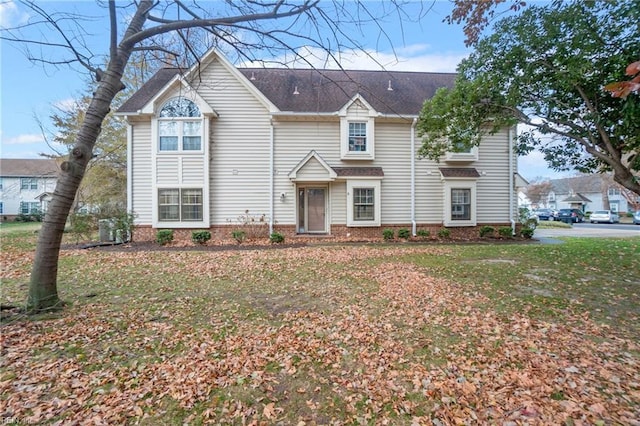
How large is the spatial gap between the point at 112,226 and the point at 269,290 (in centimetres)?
1040

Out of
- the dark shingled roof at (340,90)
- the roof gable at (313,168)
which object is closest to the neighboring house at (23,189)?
the dark shingled roof at (340,90)

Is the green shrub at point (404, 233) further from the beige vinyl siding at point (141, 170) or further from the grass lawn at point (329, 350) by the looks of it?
the beige vinyl siding at point (141, 170)

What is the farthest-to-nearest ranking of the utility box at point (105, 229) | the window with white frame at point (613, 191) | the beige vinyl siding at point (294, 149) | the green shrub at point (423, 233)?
the window with white frame at point (613, 191)
the green shrub at point (423, 233)
the beige vinyl siding at point (294, 149)
the utility box at point (105, 229)

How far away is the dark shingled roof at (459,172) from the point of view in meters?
14.7

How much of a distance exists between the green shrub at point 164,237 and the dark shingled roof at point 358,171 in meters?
8.04

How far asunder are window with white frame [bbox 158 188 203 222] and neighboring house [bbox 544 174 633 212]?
53.3 meters

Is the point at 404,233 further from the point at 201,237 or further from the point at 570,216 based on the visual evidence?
the point at 570,216

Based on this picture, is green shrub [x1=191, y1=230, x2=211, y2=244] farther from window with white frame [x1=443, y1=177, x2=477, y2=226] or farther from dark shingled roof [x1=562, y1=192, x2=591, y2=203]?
dark shingled roof [x1=562, y1=192, x2=591, y2=203]

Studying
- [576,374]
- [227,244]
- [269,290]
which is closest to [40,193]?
[227,244]

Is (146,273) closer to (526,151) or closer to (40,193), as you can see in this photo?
(526,151)

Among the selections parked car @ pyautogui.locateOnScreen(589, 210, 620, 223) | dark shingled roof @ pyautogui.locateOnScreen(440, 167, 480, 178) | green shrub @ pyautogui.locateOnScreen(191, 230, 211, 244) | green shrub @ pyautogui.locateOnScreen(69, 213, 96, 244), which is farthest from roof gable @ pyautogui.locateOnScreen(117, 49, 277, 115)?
parked car @ pyautogui.locateOnScreen(589, 210, 620, 223)

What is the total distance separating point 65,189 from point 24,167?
51327 millimetres

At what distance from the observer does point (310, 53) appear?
15.0 ft

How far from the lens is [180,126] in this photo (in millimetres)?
13516
